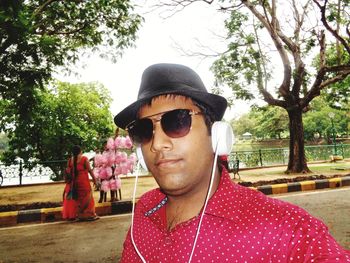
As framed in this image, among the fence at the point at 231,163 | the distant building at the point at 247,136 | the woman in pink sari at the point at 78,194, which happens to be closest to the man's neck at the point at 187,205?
the woman in pink sari at the point at 78,194

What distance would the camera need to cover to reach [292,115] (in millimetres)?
13203

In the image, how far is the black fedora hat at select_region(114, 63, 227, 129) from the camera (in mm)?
1474

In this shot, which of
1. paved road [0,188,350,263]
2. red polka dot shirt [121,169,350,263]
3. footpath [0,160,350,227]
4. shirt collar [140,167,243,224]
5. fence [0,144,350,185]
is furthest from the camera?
fence [0,144,350,185]

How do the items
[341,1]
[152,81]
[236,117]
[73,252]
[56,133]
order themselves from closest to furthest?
1. [152,81]
2. [73,252]
3. [341,1]
4. [56,133]
5. [236,117]

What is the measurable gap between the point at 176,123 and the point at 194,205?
409 millimetres

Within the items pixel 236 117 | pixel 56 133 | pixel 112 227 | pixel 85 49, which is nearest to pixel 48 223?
pixel 112 227

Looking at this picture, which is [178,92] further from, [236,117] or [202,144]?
[236,117]

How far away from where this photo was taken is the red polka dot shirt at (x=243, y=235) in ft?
3.40

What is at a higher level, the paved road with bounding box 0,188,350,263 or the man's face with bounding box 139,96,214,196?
the man's face with bounding box 139,96,214,196

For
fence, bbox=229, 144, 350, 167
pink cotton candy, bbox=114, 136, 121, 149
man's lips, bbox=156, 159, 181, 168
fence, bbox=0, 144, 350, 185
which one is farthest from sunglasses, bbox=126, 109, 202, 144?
fence, bbox=229, 144, 350, 167

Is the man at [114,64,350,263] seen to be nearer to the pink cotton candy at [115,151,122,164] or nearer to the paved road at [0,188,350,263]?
the paved road at [0,188,350,263]

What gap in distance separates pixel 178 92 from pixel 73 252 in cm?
431

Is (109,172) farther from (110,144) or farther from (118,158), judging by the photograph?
(110,144)

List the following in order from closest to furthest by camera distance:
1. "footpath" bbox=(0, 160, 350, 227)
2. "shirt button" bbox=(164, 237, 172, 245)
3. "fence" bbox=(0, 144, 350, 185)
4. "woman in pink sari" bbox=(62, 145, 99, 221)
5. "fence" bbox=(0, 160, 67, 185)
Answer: "shirt button" bbox=(164, 237, 172, 245), "woman in pink sari" bbox=(62, 145, 99, 221), "footpath" bbox=(0, 160, 350, 227), "fence" bbox=(0, 160, 67, 185), "fence" bbox=(0, 144, 350, 185)
